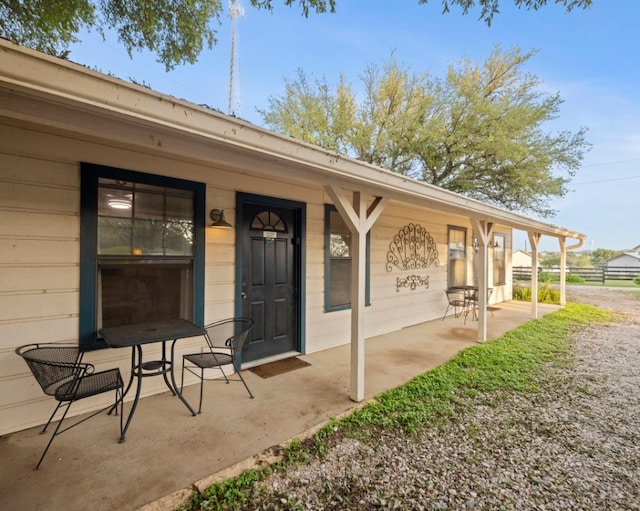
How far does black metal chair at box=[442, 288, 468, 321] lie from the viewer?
6.66m

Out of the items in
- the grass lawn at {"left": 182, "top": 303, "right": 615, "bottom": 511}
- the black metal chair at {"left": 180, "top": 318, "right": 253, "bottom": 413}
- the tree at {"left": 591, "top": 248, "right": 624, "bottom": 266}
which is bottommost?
the grass lawn at {"left": 182, "top": 303, "right": 615, "bottom": 511}

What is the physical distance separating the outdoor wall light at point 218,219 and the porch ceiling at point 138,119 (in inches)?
45.5

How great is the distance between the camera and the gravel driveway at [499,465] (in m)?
1.75

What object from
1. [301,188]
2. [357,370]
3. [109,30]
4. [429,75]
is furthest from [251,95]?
[357,370]

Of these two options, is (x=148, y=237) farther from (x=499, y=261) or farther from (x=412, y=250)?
(x=499, y=261)

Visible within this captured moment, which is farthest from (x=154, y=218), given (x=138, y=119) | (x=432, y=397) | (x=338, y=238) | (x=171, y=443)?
(x=432, y=397)

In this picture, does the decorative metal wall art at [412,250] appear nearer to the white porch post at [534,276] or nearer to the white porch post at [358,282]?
the white porch post at [534,276]

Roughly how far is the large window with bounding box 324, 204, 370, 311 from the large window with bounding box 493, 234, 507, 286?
6.06 m

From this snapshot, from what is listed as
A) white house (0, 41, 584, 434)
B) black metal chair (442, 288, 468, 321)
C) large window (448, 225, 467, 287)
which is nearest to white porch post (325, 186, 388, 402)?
white house (0, 41, 584, 434)

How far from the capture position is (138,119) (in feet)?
4.84

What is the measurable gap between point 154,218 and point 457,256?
21.2ft

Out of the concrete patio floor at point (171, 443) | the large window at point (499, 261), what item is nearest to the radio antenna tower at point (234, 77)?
the concrete patio floor at point (171, 443)

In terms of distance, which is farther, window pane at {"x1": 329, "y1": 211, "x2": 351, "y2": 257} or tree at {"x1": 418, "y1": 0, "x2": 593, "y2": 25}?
window pane at {"x1": 329, "y1": 211, "x2": 351, "y2": 257}

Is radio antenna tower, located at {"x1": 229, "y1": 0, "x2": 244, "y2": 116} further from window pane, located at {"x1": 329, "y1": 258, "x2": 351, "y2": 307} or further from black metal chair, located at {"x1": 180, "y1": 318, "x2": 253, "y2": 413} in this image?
black metal chair, located at {"x1": 180, "y1": 318, "x2": 253, "y2": 413}
